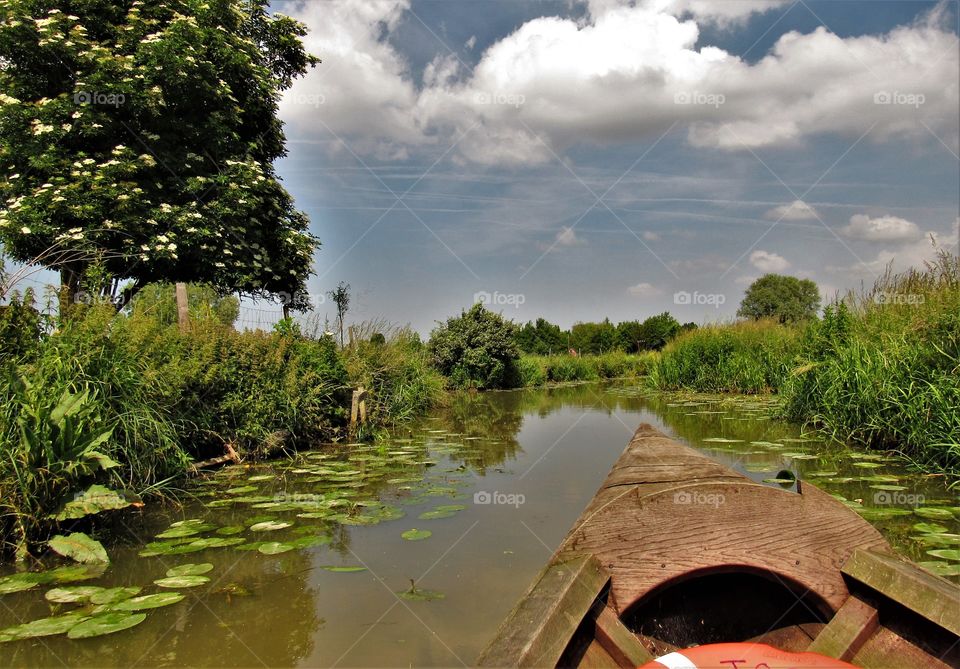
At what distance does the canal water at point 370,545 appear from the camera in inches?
94.0

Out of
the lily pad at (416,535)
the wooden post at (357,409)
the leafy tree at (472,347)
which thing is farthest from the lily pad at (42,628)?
the leafy tree at (472,347)

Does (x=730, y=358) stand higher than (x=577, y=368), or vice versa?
(x=730, y=358)

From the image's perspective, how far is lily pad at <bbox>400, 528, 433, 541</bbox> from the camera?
3775 millimetres

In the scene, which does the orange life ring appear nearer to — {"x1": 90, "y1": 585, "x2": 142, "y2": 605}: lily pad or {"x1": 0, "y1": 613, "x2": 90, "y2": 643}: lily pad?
{"x1": 0, "y1": 613, "x2": 90, "y2": 643}: lily pad

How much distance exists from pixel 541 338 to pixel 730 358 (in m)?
21.5

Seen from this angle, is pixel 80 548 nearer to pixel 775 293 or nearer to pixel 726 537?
pixel 726 537

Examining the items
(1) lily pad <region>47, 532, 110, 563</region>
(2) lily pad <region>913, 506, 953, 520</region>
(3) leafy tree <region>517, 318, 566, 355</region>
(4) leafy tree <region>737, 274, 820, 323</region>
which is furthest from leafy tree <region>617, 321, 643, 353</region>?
(1) lily pad <region>47, 532, 110, 563</region>

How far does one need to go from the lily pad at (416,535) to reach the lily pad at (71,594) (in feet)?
5.67

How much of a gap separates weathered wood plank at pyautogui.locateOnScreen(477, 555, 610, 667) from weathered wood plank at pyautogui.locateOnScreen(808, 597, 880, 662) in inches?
24.6

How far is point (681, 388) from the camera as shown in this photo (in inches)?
645

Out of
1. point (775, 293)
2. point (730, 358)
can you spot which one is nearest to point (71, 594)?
point (730, 358)

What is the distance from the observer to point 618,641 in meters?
1.56

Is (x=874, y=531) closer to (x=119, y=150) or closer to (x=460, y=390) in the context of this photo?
(x=119, y=150)

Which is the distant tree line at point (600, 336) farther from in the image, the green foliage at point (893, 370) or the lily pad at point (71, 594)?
the lily pad at point (71, 594)
